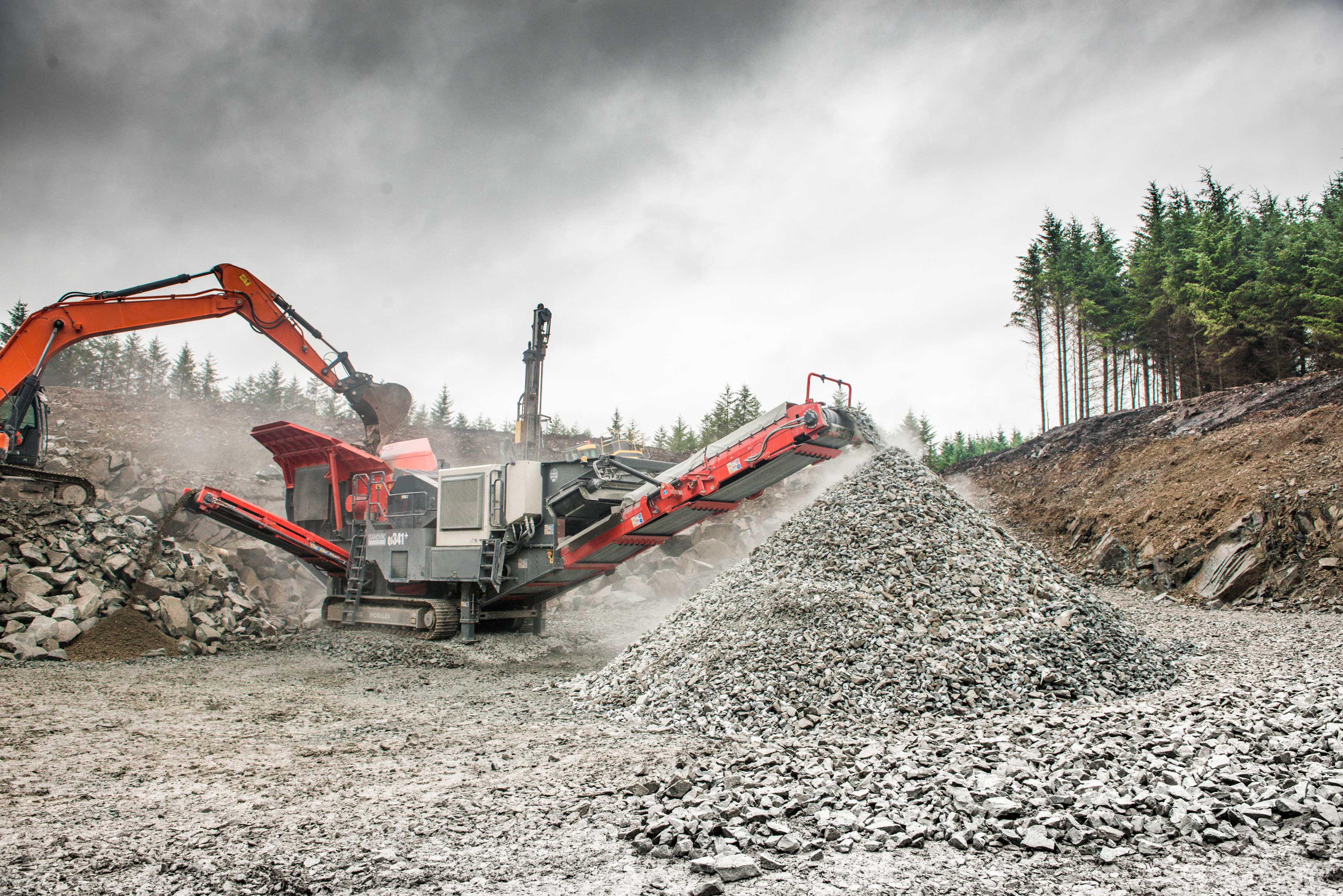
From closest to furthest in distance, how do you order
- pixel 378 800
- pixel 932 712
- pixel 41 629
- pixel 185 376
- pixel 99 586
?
pixel 378 800 → pixel 932 712 → pixel 41 629 → pixel 99 586 → pixel 185 376

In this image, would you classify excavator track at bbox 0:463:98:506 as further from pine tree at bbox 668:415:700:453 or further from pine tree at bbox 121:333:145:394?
pine tree at bbox 121:333:145:394

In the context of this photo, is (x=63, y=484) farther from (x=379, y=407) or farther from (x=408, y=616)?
(x=408, y=616)

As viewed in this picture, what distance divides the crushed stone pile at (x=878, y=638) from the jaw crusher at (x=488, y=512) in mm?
1030

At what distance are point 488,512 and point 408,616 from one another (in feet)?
6.52

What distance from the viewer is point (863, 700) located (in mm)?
5477

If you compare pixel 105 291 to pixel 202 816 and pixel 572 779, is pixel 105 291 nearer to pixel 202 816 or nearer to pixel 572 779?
pixel 202 816

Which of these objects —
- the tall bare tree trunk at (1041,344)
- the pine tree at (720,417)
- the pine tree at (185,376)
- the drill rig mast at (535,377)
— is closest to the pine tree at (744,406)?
the pine tree at (720,417)

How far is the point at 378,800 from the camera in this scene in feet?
12.9

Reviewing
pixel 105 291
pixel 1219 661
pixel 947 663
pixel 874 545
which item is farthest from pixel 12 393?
pixel 1219 661

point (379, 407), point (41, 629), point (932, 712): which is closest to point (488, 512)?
point (379, 407)

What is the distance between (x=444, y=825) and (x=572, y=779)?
888 millimetres

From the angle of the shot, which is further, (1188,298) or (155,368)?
(155,368)

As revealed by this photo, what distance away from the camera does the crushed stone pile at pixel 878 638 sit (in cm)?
554

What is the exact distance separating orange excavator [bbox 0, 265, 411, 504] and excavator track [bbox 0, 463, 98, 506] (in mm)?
11
